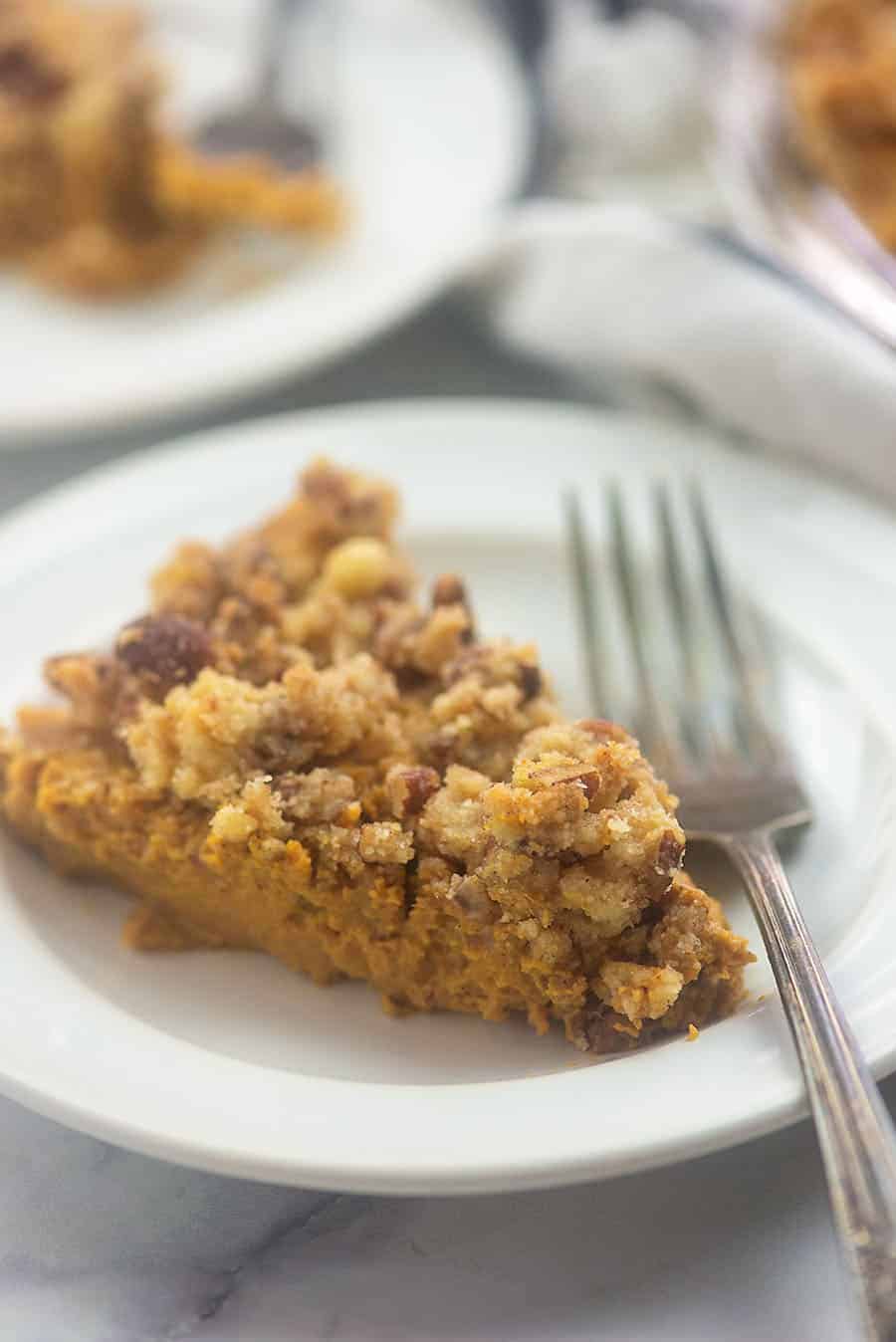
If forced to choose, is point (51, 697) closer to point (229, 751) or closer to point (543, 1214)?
point (229, 751)

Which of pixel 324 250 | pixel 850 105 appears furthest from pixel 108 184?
pixel 850 105

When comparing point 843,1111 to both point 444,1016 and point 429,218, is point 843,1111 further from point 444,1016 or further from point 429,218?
point 429,218

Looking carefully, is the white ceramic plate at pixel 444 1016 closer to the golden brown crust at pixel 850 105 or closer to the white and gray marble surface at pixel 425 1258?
the white and gray marble surface at pixel 425 1258

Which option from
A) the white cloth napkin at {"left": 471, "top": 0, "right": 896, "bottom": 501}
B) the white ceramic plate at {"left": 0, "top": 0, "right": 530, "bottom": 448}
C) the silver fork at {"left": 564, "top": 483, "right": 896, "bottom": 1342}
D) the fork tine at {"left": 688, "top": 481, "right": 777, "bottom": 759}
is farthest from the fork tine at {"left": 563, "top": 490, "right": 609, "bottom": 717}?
the white ceramic plate at {"left": 0, "top": 0, "right": 530, "bottom": 448}

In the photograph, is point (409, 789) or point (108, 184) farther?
point (108, 184)

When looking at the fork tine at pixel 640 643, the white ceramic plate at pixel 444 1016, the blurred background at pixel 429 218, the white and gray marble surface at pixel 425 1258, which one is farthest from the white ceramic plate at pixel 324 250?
the white and gray marble surface at pixel 425 1258

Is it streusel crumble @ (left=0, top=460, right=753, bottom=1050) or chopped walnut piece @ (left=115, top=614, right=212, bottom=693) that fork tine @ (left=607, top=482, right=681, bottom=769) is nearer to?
streusel crumble @ (left=0, top=460, right=753, bottom=1050)
